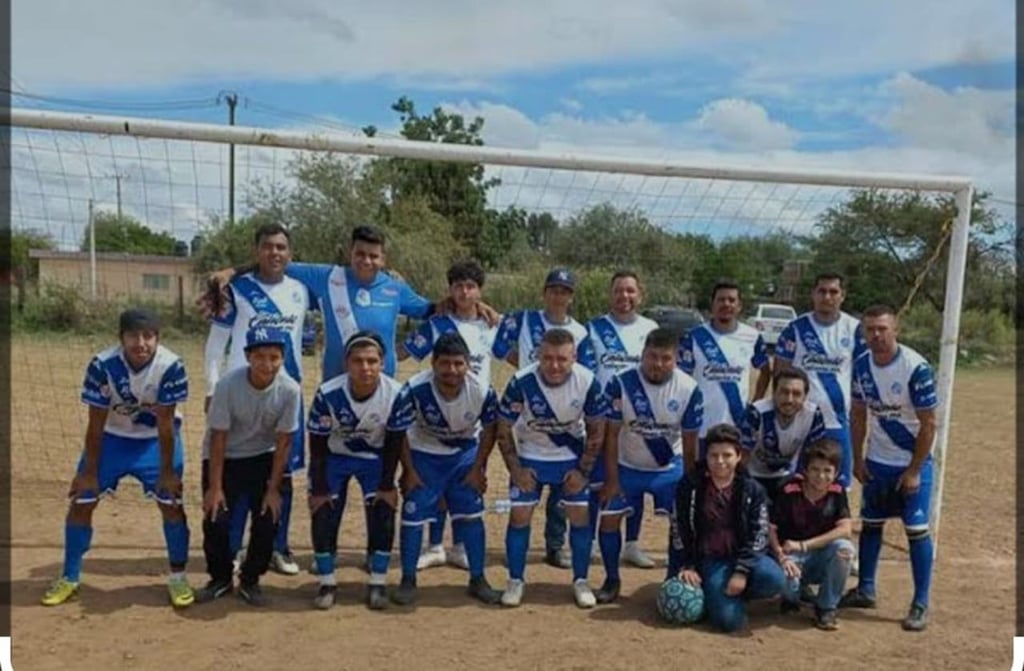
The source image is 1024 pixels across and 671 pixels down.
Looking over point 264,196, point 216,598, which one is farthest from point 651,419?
point 264,196

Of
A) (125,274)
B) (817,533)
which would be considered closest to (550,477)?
(817,533)

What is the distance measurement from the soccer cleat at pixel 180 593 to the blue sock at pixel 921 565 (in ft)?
12.8

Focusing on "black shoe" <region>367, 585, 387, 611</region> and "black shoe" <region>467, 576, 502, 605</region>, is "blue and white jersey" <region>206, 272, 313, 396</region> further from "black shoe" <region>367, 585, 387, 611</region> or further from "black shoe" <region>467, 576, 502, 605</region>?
"black shoe" <region>467, 576, 502, 605</region>

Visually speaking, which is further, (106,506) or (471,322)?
(106,506)

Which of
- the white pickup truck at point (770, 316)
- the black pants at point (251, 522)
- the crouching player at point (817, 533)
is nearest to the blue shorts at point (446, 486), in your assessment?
the black pants at point (251, 522)

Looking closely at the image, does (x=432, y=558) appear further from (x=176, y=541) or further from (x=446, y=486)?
(x=176, y=541)

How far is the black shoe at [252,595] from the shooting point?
17.6ft

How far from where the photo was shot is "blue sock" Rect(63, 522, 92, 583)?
17.5ft

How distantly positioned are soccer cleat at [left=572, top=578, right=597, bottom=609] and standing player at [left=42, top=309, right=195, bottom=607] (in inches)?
81.8

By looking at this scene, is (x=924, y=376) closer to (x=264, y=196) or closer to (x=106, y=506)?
(x=106, y=506)

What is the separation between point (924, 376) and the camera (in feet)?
18.1

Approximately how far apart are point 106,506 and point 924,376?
5.81 m

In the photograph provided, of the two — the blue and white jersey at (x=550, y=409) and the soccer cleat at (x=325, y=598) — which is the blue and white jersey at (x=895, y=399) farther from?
the soccer cleat at (x=325, y=598)

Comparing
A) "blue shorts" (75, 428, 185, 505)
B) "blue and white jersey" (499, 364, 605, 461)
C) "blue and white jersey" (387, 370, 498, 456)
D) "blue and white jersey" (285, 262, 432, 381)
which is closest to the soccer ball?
"blue and white jersey" (499, 364, 605, 461)
